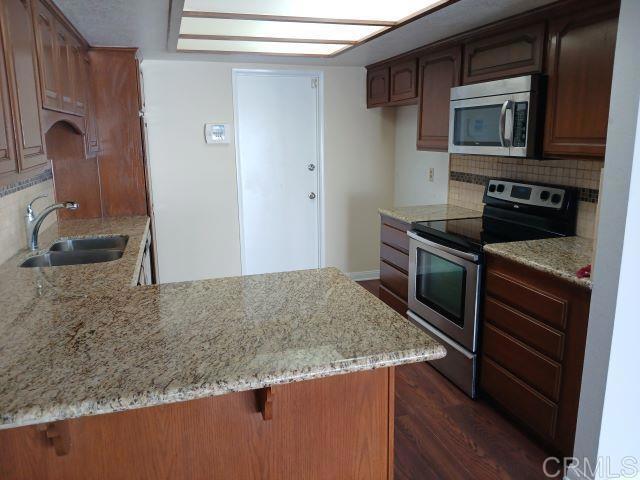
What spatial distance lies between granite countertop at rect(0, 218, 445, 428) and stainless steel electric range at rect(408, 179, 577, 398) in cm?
→ 107

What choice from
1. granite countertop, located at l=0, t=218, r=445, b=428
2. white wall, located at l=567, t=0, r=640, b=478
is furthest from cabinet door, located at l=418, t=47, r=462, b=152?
granite countertop, located at l=0, t=218, r=445, b=428

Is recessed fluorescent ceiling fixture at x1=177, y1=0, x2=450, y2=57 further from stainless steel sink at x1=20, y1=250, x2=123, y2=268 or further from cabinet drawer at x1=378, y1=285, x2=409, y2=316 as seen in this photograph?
cabinet drawer at x1=378, y1=285, x2=409, y2=316

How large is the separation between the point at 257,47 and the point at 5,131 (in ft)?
7.21

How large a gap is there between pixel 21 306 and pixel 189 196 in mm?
2623

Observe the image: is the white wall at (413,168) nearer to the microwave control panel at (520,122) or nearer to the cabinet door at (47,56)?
the microwave control panel at (520,122)

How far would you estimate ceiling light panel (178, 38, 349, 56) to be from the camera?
10.4 feet

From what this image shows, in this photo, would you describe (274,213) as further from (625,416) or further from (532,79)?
(625,416)

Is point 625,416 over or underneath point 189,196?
underneath

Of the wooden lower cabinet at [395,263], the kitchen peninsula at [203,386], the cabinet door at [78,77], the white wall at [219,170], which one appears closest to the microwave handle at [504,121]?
the wooden lower cabinet at [395,263]

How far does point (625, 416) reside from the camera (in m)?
1.88

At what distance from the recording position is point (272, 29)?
279 cm

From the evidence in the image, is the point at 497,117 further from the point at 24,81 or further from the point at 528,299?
the point at 24,81

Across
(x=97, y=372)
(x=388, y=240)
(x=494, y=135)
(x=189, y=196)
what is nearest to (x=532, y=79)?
(x=494, y=135)

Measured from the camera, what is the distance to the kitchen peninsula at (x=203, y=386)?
1086 mm
